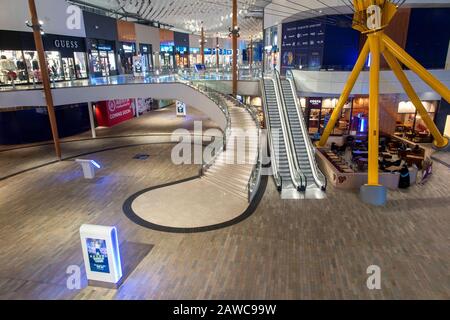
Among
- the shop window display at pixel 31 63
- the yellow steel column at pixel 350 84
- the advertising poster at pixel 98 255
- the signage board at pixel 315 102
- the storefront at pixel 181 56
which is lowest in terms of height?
the advertising poster at pixel 98 255

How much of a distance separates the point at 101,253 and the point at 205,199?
535 centimetres

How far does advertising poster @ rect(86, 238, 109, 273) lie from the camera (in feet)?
23.2

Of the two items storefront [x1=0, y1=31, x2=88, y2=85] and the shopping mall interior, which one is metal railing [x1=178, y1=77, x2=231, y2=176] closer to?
the shopping mall interior

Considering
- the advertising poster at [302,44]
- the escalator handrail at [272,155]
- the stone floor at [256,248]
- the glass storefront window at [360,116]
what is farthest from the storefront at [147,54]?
the stone floor at [256,248]

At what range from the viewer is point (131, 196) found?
41.1ft

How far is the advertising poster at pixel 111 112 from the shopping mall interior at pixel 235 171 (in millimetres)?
116

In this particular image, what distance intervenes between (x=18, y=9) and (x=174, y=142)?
41.0ft

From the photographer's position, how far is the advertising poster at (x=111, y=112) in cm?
2641

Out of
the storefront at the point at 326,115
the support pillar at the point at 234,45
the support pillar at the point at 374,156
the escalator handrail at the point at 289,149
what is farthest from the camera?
the storefront at the point at 326,115

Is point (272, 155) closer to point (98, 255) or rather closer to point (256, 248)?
point (256, 248)

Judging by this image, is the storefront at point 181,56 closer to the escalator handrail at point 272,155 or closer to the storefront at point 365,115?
the storefront at point 365,115

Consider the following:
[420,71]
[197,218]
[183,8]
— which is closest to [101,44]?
[183,8]

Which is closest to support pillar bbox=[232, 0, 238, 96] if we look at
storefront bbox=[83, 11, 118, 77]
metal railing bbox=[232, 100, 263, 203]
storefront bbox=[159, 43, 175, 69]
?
metal railing bbox=[232, 100, 263, 203]

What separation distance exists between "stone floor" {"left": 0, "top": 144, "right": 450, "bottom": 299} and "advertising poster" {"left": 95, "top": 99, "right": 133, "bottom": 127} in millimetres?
14013
